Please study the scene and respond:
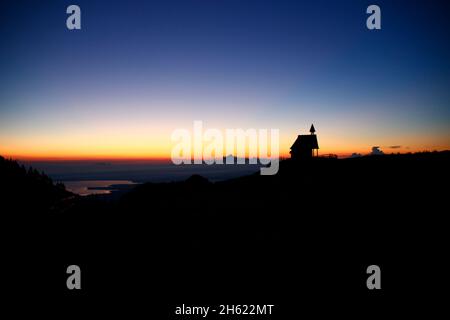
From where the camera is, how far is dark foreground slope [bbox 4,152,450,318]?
11.4 m

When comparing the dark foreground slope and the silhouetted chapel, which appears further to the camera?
the silhouetted chapel

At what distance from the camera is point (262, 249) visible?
48.8 ft

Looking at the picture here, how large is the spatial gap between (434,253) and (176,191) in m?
28.6

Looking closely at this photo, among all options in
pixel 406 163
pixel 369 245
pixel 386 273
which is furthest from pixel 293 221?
pixel 406 163

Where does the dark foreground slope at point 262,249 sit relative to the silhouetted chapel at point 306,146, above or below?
below

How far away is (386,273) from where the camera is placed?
39.2 ft

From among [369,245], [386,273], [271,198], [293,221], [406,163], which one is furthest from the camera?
[406,163]

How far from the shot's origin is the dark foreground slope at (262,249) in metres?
11.4

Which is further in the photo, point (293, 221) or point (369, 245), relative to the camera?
point (293, 221)

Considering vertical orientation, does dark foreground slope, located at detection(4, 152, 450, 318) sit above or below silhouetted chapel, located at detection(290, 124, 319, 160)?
below

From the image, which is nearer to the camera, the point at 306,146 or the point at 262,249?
the point at 262,249

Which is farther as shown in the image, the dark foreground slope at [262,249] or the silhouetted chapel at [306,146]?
the silhouetted chapel at [306,146]

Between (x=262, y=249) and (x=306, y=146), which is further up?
(x=306, y=146)
